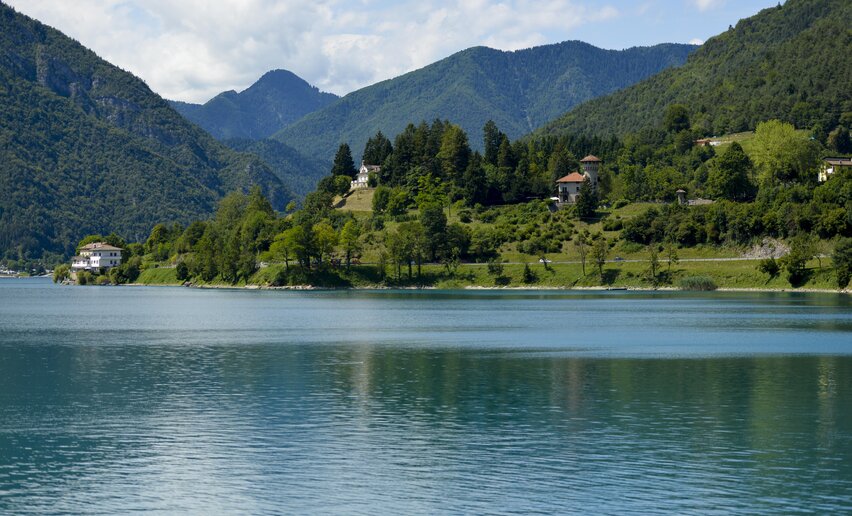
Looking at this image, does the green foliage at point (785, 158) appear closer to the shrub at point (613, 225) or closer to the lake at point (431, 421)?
the shrub at point (613, 225)

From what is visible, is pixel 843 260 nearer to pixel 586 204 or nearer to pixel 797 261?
pixel 797 261

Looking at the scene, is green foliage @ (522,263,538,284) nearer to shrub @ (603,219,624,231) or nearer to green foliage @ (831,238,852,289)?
shrub @ (603,219,624,231)

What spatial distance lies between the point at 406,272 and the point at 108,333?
104 m

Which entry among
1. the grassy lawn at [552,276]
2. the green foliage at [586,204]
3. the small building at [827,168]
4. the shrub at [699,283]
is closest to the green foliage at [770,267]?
the grassy lawn at [552,276]

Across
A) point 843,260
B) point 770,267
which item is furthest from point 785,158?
point 843,260

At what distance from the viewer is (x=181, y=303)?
14212cm

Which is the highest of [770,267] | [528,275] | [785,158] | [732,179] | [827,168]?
[785,158]

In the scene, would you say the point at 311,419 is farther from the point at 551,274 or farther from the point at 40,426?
the point at 551,274

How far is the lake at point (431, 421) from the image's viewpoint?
Answer: 30297 mm

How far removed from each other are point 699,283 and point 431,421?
410 ft

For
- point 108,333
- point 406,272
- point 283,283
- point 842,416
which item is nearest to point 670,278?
point 406,272

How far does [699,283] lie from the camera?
521 feet

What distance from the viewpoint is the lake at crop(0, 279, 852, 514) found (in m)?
30.3

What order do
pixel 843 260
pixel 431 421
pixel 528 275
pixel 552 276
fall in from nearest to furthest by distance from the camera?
pixel 431 421 → pixel 843 260 → pixel 528 275 → pixel 552 276
